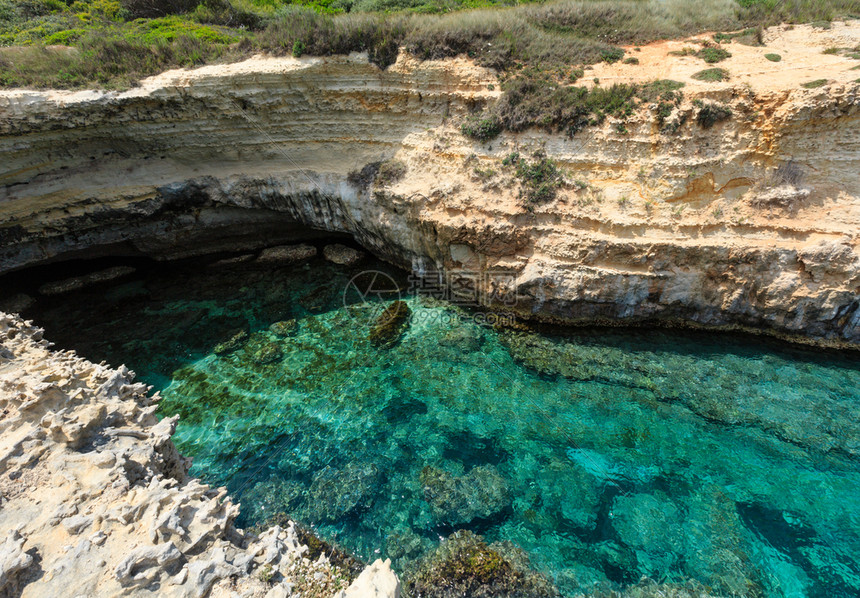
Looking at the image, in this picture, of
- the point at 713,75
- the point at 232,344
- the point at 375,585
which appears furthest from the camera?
the point at 232,344

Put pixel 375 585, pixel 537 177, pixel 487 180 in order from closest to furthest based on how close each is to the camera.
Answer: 1. pixel 375 585
2. pixel 537 177
3. pixel 487 180

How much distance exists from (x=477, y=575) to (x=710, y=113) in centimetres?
1344

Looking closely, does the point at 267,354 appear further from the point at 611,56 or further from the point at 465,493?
the point at 611,56

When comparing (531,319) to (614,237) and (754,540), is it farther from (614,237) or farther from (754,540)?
(754,540)

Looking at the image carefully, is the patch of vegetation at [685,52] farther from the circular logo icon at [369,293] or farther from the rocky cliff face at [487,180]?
the circular logo icon at [369,293]

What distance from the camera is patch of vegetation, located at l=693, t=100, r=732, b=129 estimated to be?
436 inches

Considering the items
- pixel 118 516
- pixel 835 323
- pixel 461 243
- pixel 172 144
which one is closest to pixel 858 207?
pixel 835 323

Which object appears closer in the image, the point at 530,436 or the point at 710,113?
the point at 530,436

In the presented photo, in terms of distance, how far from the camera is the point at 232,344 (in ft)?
42.0

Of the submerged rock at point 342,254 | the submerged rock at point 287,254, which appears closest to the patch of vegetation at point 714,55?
the submerged rock at point 342,254

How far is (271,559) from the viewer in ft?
16.9

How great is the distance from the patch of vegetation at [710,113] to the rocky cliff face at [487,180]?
85 millimetres

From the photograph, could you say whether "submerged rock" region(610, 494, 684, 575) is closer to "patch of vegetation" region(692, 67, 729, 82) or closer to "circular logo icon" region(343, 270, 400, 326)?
"circular logo icon" region(343, 270, 400, 326)

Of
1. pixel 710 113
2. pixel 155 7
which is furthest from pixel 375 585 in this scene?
pixel 155 7
